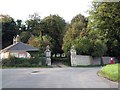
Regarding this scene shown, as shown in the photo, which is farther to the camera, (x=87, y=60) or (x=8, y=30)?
(x=8, y=30)

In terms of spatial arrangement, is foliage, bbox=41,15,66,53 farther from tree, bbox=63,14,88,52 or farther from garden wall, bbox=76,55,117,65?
garden wall, bbox=76,55,117,65

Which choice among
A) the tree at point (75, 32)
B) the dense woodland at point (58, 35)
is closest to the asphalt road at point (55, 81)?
the dense woodland at point (58, 35)

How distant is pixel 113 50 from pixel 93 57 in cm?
798

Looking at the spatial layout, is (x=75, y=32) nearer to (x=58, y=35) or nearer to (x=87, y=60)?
(x=58, y=35)

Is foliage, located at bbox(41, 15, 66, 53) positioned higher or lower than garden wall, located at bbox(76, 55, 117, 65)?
higher

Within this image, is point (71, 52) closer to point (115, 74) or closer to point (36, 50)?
point (36, 50)

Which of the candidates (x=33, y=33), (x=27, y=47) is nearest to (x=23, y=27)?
(x=33, y=33)

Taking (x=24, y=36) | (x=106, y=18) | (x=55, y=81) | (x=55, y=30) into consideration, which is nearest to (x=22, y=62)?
(x=24, y=36)

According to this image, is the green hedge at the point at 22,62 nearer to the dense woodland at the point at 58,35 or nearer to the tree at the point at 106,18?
the dense woodland at the point at 58,35

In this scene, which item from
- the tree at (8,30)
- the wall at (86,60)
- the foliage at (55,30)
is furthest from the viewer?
the foliage at (55,30)

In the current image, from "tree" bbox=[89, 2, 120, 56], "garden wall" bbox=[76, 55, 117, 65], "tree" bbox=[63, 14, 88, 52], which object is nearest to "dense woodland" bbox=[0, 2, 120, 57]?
"tree" bbox=[63, 14, 88, 52]

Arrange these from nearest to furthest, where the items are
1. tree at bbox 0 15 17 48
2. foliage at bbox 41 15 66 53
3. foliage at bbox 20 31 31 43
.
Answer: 1. tree at bbox 0 15 17 48
2. foliage at bbox 41 15 66 53
3. foliage at bbox 20 31 31 43

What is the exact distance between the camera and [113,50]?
206ft

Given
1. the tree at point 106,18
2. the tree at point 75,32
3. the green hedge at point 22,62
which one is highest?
the tree at point 75,32
